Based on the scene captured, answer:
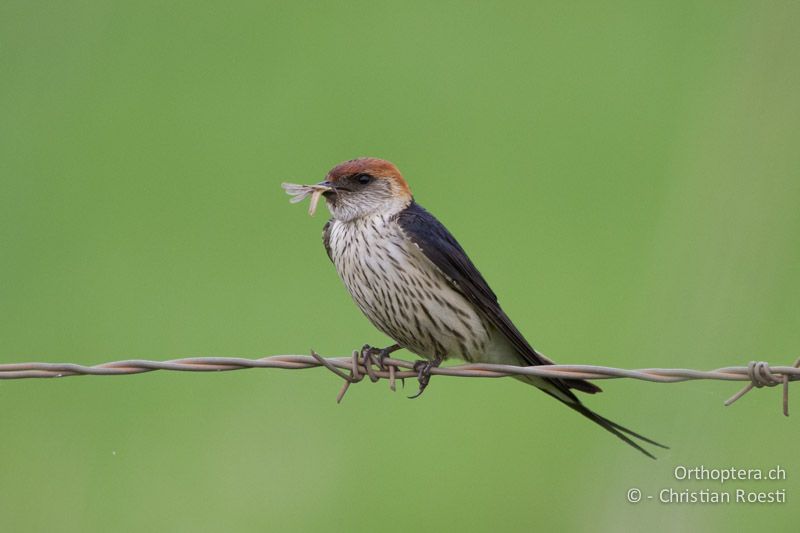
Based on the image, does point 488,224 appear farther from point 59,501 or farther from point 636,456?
point 59,501

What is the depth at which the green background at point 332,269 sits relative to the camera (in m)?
6.05

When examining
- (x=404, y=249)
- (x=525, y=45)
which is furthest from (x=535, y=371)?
(x=525, y=45)

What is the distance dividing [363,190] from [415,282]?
1.34ft

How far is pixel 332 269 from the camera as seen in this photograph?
7.52 m

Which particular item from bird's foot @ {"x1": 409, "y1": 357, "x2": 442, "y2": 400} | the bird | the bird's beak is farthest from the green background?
the bird's beak

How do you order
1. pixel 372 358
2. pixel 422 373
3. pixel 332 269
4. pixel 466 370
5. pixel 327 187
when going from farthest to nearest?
pixel 332 269
pixel 327 187
pixel 422 373
pixel 372 358
pixel 466 370

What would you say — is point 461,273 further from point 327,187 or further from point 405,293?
point 327,187

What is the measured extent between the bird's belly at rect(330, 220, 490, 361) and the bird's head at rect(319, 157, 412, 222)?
0.07 m

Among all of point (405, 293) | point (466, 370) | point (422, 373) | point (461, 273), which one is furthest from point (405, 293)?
point (466, 370)

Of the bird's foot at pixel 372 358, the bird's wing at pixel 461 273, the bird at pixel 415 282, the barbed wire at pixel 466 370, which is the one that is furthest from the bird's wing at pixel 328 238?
the barbed wire at pixel 466 370

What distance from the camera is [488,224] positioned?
7887mm

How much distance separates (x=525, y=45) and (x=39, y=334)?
4.18 meters

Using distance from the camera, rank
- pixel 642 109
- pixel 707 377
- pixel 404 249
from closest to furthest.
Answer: pixel 707 377 → pixel 404 249 → pixel 642 109

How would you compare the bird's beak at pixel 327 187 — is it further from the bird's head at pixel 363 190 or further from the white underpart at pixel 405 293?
→ the white underpart at pixel 405 293
